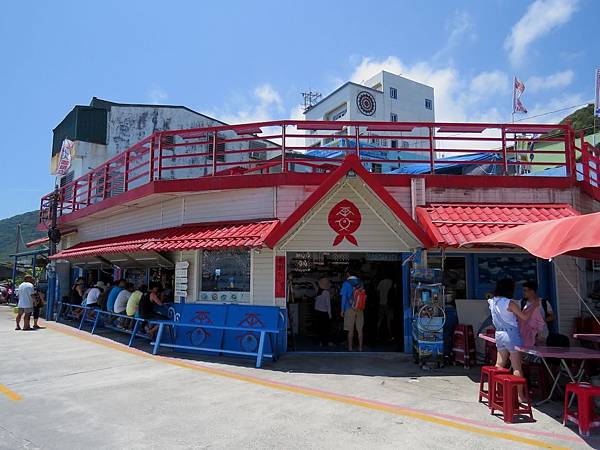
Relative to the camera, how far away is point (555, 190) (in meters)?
10.4

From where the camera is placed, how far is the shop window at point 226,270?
405 inches

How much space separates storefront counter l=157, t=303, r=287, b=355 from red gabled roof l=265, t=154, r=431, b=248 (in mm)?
1654

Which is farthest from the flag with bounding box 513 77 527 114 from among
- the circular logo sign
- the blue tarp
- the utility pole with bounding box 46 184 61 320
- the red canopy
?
the circular logo sign

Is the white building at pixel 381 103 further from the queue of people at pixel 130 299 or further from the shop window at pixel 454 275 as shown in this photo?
the shop window at pixel 454 275

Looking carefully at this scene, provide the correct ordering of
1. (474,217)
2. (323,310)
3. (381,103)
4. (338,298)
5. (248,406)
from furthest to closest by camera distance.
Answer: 1. (381,103)
2. (338,298)
3. (323,310)
4. (474,217)
5. (248,406)

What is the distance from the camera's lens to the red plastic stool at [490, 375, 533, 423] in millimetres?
5691

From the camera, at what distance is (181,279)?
1097 centimetres

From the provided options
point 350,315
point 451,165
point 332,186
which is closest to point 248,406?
point 350,315

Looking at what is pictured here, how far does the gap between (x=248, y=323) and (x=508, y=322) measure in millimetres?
5298

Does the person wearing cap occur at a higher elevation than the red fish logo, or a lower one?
lower

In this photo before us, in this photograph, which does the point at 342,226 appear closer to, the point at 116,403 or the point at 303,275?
the point at 303,275

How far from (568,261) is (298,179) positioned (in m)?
6.24

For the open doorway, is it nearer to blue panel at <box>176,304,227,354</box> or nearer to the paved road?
blue panel at <box>176,304,227,354</box>

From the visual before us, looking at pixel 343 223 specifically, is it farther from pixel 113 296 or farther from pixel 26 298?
pixel 26 298
